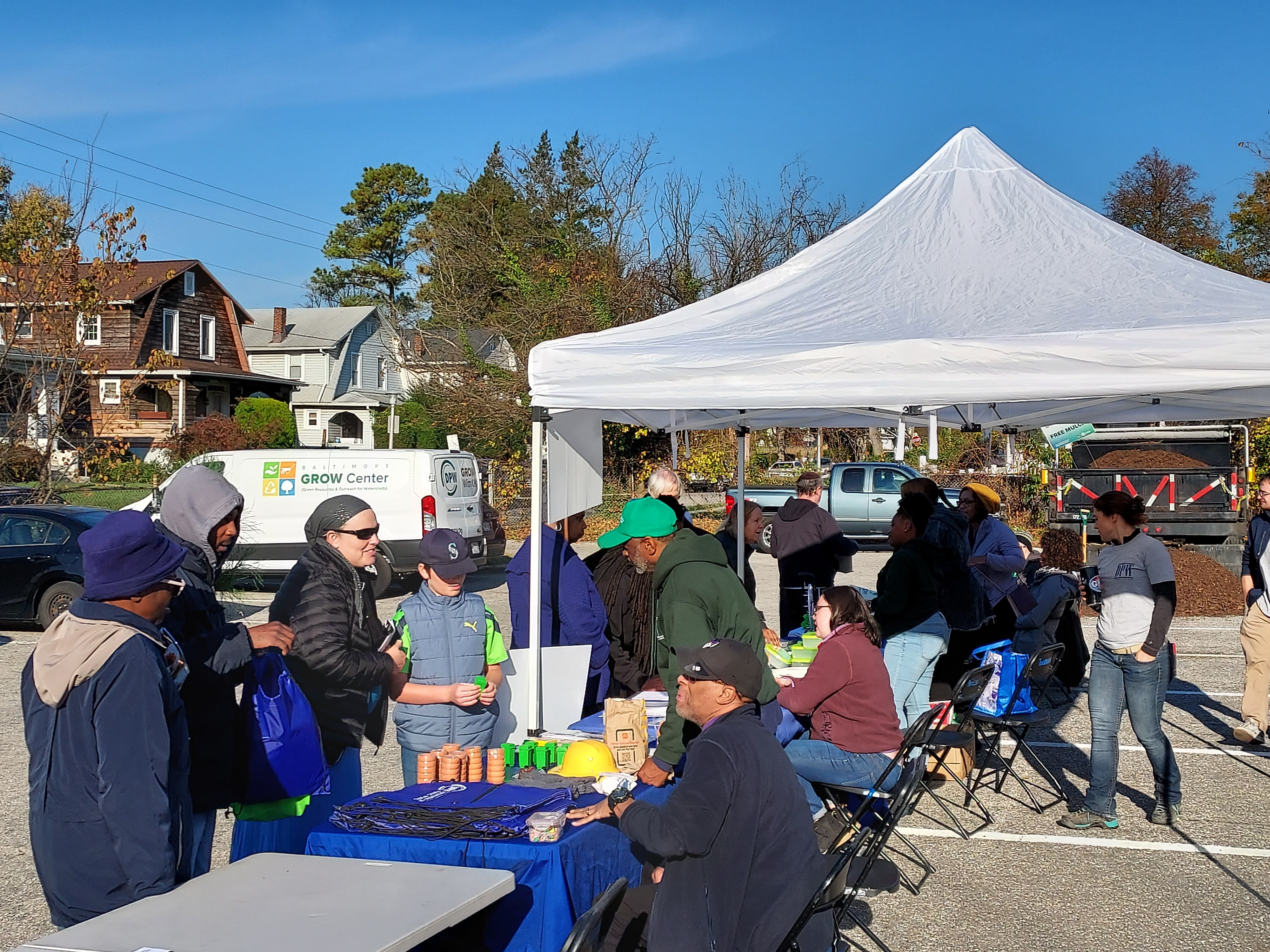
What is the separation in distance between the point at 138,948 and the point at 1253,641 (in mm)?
7285

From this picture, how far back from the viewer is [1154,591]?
18.8ft

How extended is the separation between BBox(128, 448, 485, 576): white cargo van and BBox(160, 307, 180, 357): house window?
27784 millimetres

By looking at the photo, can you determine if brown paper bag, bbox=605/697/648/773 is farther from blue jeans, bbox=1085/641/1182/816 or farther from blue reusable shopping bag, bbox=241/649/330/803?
blue jeans, bbox=1085/641/1182/816

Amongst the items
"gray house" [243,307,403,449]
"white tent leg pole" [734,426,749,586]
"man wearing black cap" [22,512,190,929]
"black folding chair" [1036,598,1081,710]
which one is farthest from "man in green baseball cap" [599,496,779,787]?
"gray house" [243,307,403,449]

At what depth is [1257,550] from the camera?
24.3 feet

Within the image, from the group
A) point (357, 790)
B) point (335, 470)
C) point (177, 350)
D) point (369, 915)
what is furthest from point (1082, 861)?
point (177, 350)

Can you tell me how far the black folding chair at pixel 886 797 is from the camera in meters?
4.57

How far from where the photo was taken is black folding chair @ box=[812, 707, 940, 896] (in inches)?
180

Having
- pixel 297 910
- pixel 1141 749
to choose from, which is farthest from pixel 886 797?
pixel 1141 749

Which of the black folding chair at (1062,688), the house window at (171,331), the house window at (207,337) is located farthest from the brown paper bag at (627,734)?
the house window at (207,337)

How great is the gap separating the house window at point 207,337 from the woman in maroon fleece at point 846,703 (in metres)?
41.6

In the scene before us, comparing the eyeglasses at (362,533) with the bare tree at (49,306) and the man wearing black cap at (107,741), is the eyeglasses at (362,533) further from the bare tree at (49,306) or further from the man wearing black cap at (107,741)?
the bare tree at (49,306)

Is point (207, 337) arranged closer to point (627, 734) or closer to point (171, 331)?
point (171, 331)

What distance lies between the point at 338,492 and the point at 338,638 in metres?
11.3
